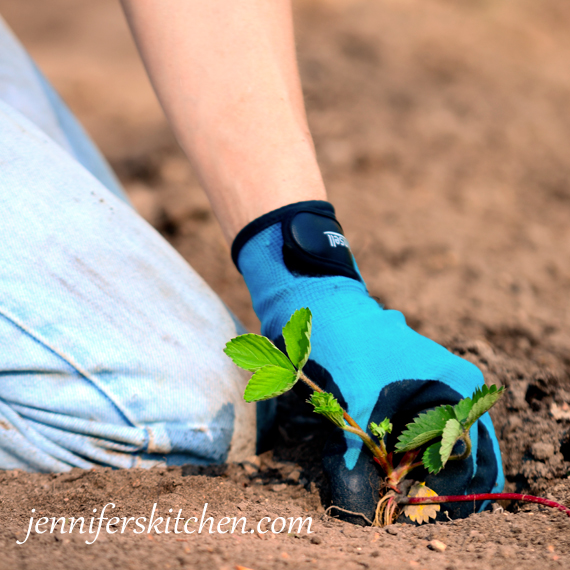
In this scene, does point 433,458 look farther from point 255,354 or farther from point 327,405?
point 255,354

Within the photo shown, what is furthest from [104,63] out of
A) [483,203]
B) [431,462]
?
[431,462]

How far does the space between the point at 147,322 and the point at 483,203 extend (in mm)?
1987

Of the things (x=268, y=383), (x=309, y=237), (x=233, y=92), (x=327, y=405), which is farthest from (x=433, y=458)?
(x=233, y=92)

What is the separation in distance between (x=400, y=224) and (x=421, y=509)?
1.65m

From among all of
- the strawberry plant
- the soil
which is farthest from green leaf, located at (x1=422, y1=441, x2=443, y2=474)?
the soil

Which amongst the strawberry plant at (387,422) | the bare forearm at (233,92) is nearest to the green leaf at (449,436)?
the strawberry plant at (387,422)

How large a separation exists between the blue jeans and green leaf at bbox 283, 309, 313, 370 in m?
0.39

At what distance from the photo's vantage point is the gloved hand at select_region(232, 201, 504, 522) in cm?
91

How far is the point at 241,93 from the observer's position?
108cm

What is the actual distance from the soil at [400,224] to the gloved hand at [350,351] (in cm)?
8

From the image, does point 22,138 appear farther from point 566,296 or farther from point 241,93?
point 566,296

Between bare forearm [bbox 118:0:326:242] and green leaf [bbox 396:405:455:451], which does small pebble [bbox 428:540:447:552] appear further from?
bare forearm [bbox 118:0:326:242]

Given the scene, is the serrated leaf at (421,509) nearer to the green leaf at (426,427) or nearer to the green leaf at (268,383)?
the green leaf at (426,427)

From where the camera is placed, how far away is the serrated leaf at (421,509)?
0.88 metres
